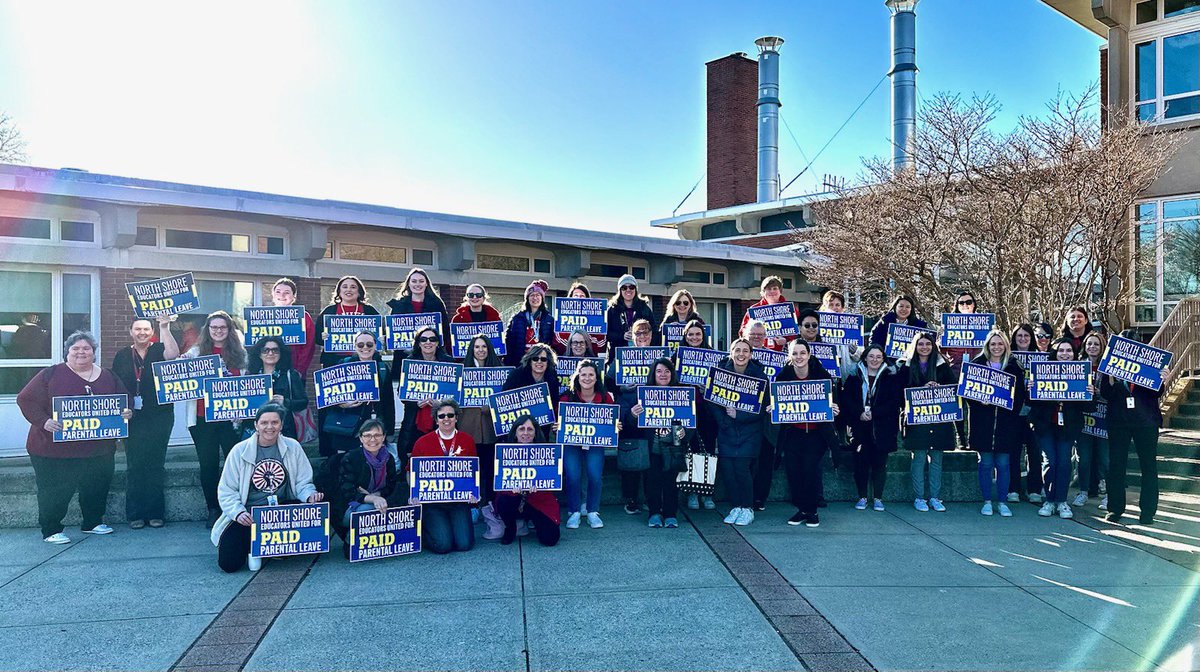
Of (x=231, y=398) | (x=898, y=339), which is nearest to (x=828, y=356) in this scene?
(x=898, y=339)

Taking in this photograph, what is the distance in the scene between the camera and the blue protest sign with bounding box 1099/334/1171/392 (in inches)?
295

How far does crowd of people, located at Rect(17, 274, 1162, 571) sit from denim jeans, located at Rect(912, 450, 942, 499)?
2cm

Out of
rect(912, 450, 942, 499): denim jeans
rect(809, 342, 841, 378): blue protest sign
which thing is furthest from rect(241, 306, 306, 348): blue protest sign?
rect(912, 450, 942, 499): denim jeans

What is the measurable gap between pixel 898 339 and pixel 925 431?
1.23 m

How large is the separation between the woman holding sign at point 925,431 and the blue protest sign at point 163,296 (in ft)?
23.5

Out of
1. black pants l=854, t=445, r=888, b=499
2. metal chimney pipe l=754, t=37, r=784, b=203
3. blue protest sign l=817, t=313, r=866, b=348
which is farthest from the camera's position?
metal chimney pipe l=754, t=37, r=784, b=203

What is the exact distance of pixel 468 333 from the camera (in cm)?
845

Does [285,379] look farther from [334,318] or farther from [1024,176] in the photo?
[1024,176]

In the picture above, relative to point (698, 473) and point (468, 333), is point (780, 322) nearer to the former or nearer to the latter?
point (698, 473)

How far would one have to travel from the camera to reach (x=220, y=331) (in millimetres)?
7461

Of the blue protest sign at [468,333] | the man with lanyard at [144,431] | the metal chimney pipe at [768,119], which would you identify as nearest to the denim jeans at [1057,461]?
the blue protest sign at [468,333]

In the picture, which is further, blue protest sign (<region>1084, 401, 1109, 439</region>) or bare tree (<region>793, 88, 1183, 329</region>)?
bare tree (<region>793, 88, 1183, 329</region>)

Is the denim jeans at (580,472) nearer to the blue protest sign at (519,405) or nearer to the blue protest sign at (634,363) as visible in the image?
the blue protest sign at (519,405)

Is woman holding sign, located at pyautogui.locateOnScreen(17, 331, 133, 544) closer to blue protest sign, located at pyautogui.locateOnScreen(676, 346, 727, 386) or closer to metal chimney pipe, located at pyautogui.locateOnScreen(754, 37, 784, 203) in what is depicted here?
blue protest sign, located at pyautogui.locateOnScreen(676, 346, 727, 386)
